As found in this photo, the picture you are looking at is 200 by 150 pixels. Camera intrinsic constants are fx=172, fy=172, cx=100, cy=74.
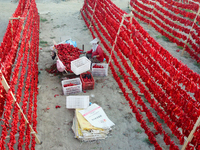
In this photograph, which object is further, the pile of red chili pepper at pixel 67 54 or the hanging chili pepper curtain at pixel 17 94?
the pile of red chili pepper at pixel 67 54

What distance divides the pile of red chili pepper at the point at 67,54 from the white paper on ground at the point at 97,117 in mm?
1969

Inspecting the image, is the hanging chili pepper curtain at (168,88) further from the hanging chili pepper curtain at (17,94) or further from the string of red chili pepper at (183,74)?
the hanging chili pepper curtain at (17,94)

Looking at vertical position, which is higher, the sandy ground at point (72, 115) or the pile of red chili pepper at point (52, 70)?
A: the pile of red chili pepper at point (52, 70)

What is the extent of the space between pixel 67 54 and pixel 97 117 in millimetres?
3056

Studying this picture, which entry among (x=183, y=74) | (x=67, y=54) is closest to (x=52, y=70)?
(x=67, y=54)

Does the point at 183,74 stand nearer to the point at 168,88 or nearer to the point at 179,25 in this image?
the point at 168,88

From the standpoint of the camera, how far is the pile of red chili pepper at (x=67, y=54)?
21.4 ft

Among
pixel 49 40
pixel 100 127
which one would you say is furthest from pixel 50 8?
pixel 100 127

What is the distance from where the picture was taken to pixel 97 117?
15.9ft

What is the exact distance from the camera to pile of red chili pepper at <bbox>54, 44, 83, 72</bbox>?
21.4ft

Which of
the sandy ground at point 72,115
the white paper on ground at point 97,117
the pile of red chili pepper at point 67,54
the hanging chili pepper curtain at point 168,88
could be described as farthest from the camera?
the pile of red chili pepper at point 67,54

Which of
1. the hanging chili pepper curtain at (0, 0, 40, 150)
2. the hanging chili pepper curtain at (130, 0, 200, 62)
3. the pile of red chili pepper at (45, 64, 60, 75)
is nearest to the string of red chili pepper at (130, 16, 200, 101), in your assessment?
the hanging chili pepper curtain at (0, 0, 40, 150)

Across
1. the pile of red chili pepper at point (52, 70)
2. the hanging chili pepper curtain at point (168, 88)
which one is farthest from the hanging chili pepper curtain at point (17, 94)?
the hanging chili pepper curtain at point (168, 88)

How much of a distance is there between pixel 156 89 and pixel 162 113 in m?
0.61
